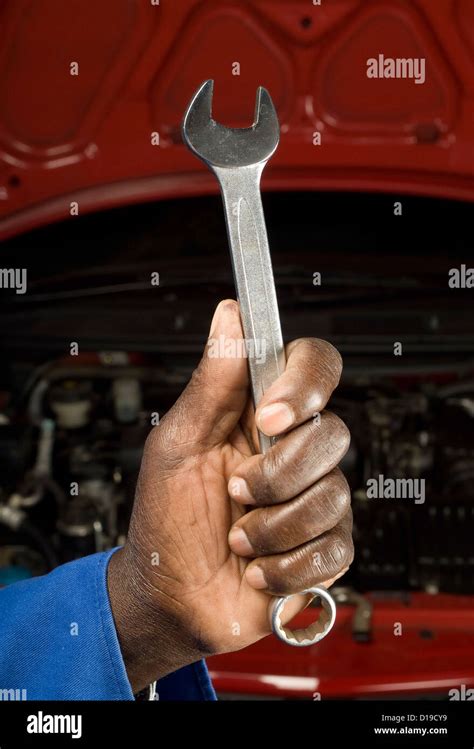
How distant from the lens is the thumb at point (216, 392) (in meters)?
0.79

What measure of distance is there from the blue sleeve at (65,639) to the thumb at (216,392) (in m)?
0.18

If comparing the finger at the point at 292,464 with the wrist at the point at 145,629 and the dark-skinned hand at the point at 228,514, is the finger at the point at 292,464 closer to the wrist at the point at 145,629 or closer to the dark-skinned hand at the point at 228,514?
the dark-skinned hand at the point at 228,514

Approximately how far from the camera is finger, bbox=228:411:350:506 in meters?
0.77

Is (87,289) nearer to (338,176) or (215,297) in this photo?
(215,297)

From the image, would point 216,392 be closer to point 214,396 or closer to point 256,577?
point 214,396

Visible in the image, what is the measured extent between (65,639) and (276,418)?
13.0 inches

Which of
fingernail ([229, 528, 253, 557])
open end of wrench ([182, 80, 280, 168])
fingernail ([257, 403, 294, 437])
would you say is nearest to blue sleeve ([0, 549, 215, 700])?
fingernail ([229, 528, 253, 557])

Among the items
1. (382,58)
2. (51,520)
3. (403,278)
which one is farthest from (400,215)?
(51,520)

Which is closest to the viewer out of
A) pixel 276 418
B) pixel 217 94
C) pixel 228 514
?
pixel 276 418

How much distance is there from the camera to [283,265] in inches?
70.3

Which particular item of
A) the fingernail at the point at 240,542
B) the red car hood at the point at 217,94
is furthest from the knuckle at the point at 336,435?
the red car hood at the point at 217,94

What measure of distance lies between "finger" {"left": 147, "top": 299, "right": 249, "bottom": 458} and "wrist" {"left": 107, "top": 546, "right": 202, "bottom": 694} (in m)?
0.14

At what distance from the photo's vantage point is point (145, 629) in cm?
87

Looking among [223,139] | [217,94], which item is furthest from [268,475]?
[217,94]
